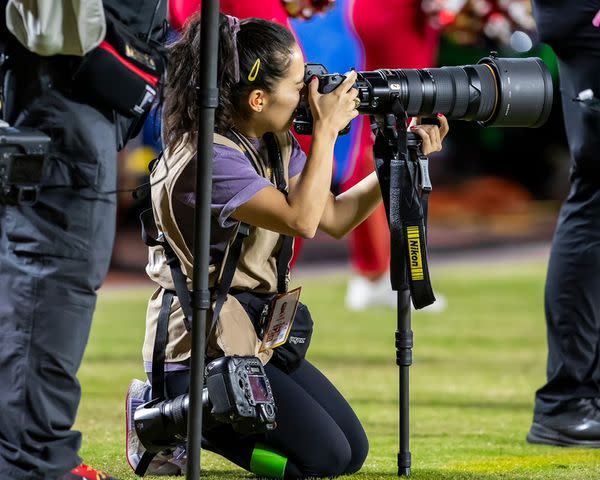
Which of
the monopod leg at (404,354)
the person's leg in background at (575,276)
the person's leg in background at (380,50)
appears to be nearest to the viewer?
the monopod leg at (404,354)

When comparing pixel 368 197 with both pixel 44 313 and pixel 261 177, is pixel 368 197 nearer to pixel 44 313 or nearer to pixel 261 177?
pixel 261 177

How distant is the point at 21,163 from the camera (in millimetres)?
2699

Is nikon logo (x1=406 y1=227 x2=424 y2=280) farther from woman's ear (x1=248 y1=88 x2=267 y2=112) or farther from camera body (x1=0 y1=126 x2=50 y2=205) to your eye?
camera body (x1=0 y1=126 x2=50 y2=205)

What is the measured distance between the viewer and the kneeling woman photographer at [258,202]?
3141 millimetres

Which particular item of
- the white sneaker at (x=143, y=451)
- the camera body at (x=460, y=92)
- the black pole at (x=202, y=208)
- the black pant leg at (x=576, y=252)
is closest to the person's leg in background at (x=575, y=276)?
the black pant leg at (x=576, y=252)

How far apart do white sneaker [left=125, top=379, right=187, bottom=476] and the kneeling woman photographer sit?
18 millimetres

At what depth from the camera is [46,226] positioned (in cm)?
278

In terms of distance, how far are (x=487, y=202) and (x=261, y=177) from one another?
38.5 ft

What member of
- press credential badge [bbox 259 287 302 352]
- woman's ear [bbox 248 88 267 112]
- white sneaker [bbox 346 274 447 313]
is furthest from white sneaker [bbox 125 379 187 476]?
white sneaker [bbox 346 274 447 313]

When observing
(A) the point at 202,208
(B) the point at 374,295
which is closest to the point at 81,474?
(A) the point at 202,208

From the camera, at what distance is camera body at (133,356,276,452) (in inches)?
122

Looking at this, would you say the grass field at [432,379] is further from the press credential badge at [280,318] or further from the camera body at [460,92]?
the camera body at [460,92]

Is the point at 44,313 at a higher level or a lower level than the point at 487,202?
higher

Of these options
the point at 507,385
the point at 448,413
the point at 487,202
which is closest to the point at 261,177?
the point at 448,413
